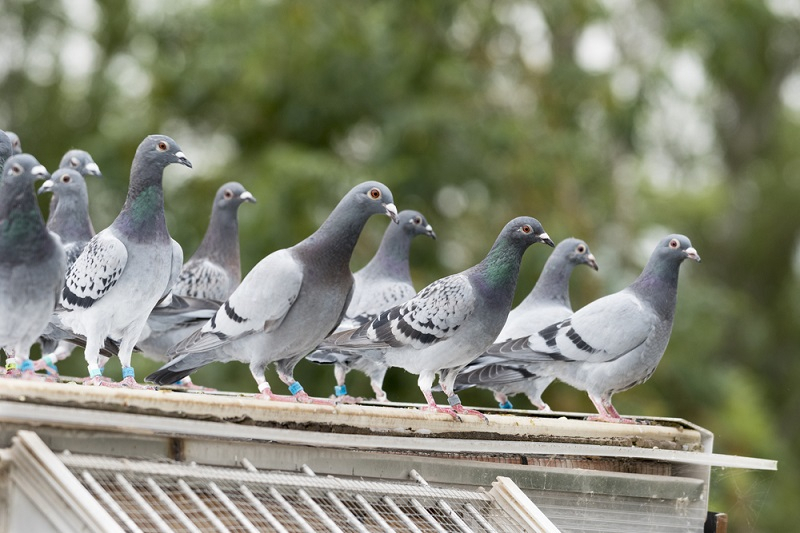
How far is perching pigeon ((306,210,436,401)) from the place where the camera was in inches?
356

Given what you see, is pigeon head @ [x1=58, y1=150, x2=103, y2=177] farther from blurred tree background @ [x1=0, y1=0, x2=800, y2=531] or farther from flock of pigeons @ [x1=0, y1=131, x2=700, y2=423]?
blurred tree background @ [x1=0, y1=0, x2=800, y2=531]

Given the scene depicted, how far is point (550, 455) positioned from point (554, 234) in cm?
1030

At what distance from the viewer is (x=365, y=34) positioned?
1792cm

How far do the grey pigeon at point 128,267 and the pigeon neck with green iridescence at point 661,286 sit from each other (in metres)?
3.53

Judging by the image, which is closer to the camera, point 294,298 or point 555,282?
point 294,298

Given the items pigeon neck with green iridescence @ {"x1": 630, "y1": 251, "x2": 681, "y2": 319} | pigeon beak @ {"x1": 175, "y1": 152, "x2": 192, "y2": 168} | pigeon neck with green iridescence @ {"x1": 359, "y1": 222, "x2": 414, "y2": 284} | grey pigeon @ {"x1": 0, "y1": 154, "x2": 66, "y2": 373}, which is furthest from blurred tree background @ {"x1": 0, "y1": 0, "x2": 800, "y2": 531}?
grey pigeon @ {"x1": 0, "y1": 154, "x2": 66, "y2": 373}

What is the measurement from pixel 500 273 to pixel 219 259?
8.76 feet

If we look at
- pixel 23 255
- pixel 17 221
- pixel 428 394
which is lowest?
pixel 23 255

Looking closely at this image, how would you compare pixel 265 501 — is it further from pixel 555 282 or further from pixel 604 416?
pixel 555 282

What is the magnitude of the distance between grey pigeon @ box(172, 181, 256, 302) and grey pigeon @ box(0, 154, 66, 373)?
3.20 m

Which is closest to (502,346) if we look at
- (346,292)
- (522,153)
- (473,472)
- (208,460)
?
(346,292)

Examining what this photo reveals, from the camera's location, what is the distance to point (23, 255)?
548 centimetres

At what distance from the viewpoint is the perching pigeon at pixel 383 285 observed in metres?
9.04

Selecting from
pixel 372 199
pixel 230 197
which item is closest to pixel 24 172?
pixel 372 199
